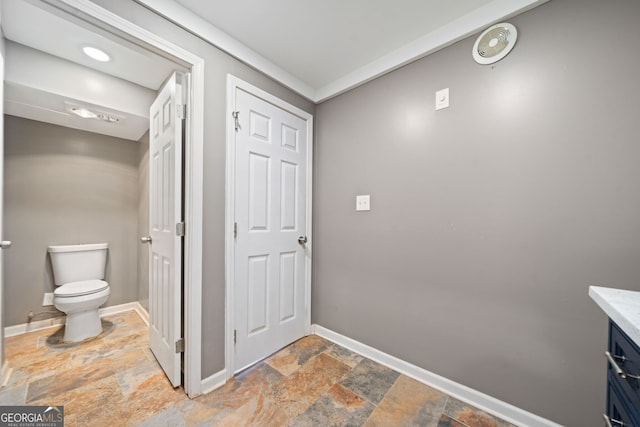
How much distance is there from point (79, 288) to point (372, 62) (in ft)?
10.6

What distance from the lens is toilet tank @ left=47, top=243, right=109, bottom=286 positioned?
7.61 ft

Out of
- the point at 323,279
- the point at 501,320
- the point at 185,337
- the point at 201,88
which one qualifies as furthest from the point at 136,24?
the point at 501,320

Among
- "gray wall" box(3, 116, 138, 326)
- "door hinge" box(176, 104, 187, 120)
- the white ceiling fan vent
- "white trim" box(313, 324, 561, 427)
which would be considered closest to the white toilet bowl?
"gray wall" box(3, 116, 138, 326)

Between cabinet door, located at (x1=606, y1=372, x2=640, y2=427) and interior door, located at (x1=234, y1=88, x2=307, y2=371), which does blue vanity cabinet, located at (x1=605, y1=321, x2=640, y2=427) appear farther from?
interior door, located at (x1=234, y1=88, x2=307, y2=371)

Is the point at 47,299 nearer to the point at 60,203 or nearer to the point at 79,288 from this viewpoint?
the point at 79,288

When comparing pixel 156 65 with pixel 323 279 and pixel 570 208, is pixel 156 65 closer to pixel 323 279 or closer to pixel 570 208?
pixel 323 279

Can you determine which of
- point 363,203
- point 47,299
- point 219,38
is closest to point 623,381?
point 363,203

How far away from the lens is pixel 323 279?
226 cm

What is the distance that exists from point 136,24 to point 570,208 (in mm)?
2401

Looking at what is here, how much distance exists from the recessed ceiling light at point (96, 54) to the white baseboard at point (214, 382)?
2.44 m

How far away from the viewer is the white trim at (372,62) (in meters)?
1.30

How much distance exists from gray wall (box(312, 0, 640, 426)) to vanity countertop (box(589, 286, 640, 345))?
17.0 inches

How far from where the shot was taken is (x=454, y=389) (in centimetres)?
148

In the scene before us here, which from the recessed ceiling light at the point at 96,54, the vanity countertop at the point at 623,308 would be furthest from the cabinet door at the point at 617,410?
the recessed ceiling light at the point at 96,54
